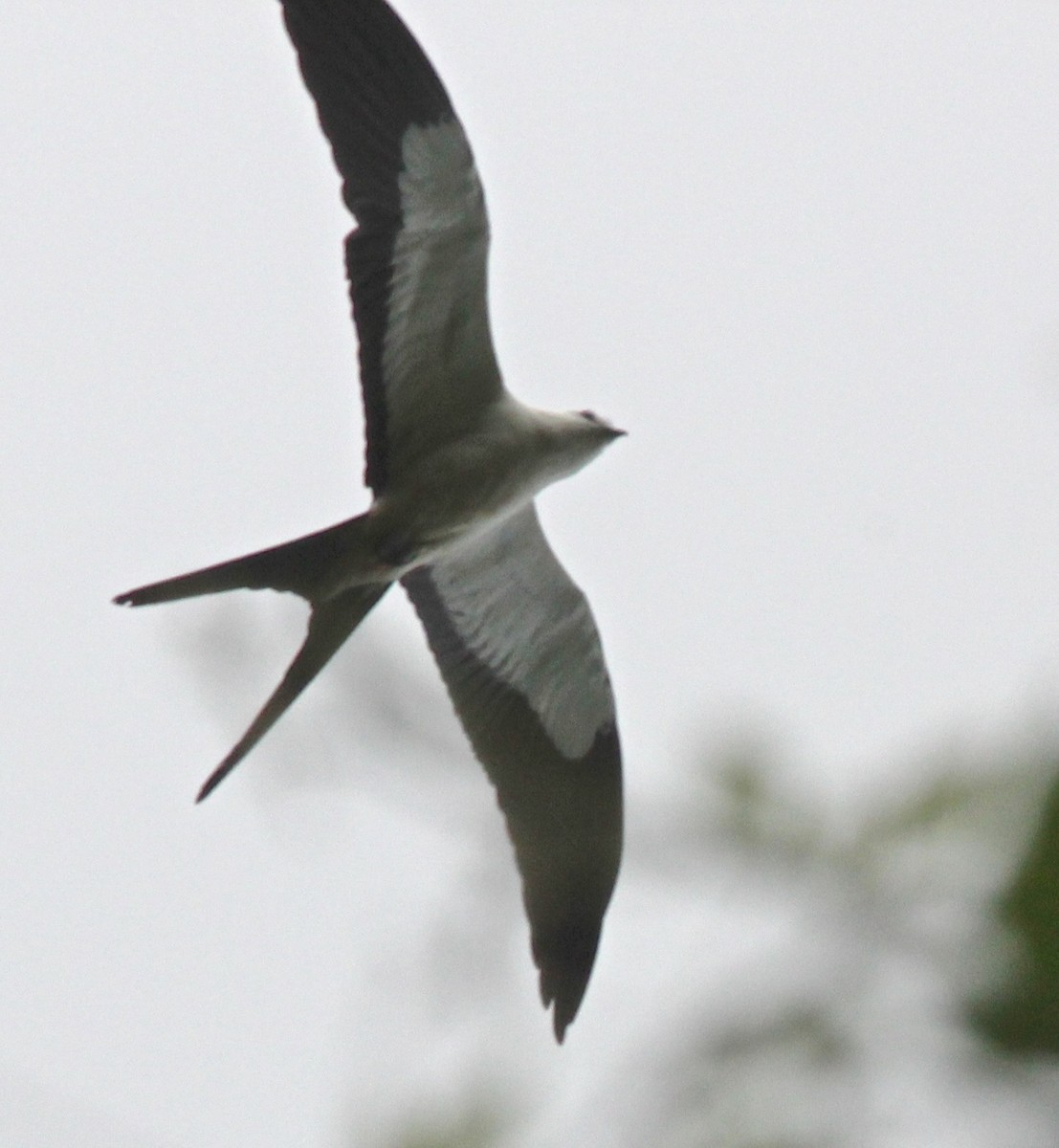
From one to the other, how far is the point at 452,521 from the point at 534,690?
1.06 m

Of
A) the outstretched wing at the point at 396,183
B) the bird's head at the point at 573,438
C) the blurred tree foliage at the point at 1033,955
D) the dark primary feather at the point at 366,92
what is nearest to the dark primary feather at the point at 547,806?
the bird's head at the point at 573,438

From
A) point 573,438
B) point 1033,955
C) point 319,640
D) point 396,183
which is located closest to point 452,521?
point 573,438

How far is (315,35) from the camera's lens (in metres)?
5.53

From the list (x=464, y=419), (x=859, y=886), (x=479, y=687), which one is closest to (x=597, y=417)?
(x=464, y=419)

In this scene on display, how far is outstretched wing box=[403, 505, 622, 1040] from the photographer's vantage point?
267 inches

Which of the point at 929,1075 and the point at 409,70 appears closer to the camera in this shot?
the point at 929,1075

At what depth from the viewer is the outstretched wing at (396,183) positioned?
18.3ft

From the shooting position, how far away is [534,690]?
6977 millimetres

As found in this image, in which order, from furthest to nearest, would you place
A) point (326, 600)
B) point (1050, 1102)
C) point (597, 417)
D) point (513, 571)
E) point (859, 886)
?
point (513, 571), point (597, 417), point (326, 600), point (859, 886), point (1050, 1102)

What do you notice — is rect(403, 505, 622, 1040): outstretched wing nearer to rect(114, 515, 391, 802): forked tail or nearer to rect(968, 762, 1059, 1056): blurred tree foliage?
rect(114, 515, 391, 802): forked tail

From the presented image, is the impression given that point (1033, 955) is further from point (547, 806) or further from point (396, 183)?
point (547, 806)

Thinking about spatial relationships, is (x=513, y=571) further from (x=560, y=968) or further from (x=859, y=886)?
(x=859, y=886)

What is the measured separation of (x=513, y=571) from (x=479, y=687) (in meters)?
0.50

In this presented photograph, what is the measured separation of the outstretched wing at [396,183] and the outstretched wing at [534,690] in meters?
1.05
